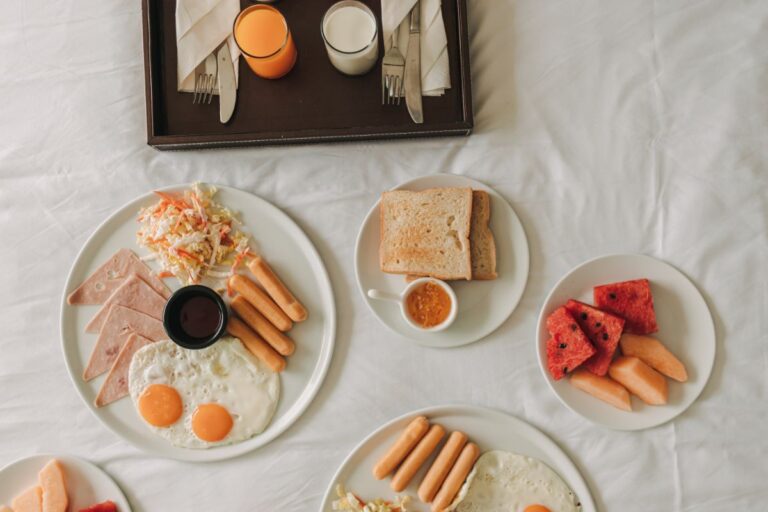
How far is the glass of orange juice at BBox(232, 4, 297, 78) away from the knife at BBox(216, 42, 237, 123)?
0.29 feet

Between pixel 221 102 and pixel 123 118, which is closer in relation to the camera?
pixel 221 102

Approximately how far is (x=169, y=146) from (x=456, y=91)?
2.69 ft

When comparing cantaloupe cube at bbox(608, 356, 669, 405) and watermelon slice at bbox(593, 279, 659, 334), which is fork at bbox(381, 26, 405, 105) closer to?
watermelon slice at bbox(593, 279, 659, 334)

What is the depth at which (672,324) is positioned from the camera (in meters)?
1.82

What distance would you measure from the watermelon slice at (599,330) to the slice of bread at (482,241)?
24 cm

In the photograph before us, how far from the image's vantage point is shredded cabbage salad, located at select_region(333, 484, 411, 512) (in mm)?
1774

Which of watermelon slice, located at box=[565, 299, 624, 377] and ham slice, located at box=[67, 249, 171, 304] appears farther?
ham slice, located at box=[67, 249, 171, 304]

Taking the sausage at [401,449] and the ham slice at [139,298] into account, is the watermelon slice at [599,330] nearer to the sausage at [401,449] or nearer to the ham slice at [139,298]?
the sausage at [401,449]

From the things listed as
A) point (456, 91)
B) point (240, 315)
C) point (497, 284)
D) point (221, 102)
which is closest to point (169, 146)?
point (221, 102)

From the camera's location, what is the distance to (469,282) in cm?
186

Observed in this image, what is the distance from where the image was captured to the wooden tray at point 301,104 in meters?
1.85

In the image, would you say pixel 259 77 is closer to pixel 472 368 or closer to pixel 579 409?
pixel 472 368

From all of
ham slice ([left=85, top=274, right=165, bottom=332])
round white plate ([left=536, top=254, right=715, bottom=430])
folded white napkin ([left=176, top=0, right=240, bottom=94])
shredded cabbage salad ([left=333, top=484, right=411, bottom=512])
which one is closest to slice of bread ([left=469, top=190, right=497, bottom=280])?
round white plate ([left=536, top=254, right=715, bottom=430])

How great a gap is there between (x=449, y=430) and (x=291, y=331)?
1.70 ft
